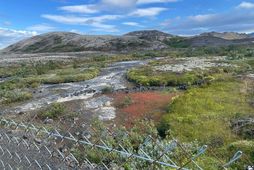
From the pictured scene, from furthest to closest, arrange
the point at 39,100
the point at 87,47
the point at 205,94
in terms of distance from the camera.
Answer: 1. the point at 87,47
2. the point at 39,100
3. the point at 205,94

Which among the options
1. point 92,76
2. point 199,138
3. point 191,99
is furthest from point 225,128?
point 92,76

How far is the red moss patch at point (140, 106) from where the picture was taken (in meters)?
24.1

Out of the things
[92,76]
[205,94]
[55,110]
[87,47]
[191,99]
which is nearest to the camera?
[55,110]

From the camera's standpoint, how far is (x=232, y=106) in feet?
81.9

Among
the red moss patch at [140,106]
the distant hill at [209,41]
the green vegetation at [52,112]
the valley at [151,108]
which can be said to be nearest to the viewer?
the valley at [151,108]

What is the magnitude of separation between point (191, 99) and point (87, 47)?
11795cm

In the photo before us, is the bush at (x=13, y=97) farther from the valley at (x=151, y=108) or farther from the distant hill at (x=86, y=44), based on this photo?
the distant hill at (x=86, y=44)

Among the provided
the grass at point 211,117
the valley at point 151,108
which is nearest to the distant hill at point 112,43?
the valley at point 151,108

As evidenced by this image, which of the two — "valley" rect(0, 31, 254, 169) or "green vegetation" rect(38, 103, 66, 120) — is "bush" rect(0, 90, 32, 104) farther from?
"green vegetation" rect(38, 103, 66, 120)

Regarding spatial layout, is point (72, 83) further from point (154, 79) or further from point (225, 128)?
point (225, 128)

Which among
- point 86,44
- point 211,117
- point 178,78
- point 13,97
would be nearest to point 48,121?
point 211,117

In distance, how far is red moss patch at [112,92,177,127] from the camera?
2414 centimetres

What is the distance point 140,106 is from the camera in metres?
27.5

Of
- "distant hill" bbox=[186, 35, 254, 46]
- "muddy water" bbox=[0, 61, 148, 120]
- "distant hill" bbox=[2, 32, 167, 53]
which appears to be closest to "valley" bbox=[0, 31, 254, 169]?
"muddy water" bbox=[0, 61, 148, 120]
